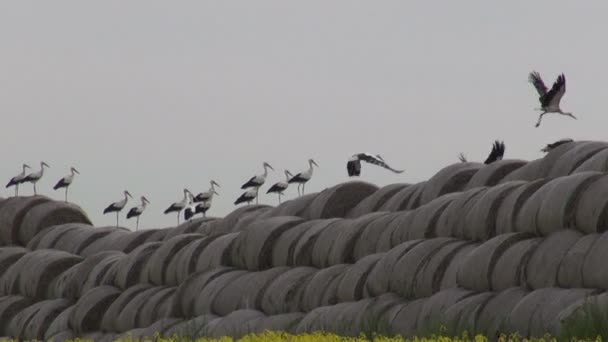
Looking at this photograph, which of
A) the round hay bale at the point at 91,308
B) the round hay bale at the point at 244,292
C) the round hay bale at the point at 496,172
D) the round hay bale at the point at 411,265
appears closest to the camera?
the round hay bale at the point at 411,265

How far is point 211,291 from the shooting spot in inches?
893

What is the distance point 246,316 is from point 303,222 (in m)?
3.57

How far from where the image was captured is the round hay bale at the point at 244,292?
71.2 feet

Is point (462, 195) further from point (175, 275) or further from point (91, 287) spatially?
point (91, 287)

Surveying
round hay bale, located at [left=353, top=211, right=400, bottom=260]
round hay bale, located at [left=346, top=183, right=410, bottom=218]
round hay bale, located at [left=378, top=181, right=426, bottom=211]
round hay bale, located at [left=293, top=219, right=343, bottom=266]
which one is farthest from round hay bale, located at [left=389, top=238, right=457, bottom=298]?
round hay bale, located at [left=346, top=183, right=410, bottom=218]

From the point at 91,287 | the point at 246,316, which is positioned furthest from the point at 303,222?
the point at 91,287

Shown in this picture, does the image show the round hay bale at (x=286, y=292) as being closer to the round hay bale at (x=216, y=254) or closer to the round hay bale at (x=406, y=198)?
the round hay bale at (x=406, y=198)

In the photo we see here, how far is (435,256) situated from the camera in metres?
18.1

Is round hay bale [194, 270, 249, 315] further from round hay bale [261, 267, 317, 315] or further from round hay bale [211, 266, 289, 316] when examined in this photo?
round hay bale [261, 267, 317, 315]

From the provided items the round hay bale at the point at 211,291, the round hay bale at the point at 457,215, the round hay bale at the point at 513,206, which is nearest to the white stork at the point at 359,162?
the round hay bale at the point at 211,291

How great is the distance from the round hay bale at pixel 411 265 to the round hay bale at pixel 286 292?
2606 millimetres

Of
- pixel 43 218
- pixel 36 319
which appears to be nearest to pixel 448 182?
pixel 36 319

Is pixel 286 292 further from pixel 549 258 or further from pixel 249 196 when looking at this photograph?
pixel 249 196

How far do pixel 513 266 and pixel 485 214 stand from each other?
189 cm
